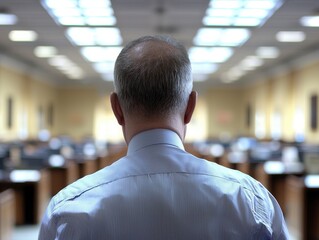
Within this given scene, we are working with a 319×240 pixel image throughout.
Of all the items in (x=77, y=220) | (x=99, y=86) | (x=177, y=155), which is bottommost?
(x=77, y=220)

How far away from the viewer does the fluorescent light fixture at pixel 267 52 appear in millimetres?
16109

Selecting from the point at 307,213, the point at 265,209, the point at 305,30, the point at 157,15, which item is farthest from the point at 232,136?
the point at 265,209

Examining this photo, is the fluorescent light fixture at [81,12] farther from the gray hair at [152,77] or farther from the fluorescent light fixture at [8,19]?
the gray hair at [152,77]

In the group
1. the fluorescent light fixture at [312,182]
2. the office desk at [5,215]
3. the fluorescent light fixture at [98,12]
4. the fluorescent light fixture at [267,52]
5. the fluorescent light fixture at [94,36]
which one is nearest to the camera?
the office desk at [5,215]

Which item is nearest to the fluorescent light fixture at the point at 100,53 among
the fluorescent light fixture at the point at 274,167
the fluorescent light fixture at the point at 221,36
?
the fluorescent light fixture at the point at 221,36

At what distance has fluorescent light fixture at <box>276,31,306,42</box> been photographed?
43.1 ft

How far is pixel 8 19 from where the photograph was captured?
11289mm

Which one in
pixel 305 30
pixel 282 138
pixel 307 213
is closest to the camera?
pixel 307 213

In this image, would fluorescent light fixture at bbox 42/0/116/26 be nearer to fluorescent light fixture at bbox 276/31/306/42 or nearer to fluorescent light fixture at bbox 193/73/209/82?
fluorescent light fixture at bbox 276/31/306/42

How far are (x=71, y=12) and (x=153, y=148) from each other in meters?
10.1

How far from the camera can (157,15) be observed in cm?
1094

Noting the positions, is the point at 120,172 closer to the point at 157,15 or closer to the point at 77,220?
the point at 77,220

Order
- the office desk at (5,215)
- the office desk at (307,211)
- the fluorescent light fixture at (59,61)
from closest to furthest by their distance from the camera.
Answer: the office desk at (5,215), the office desk at (307,211), the fluorescent light fixture at (59,61)

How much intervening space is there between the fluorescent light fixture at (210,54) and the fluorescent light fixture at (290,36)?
2220 mm
